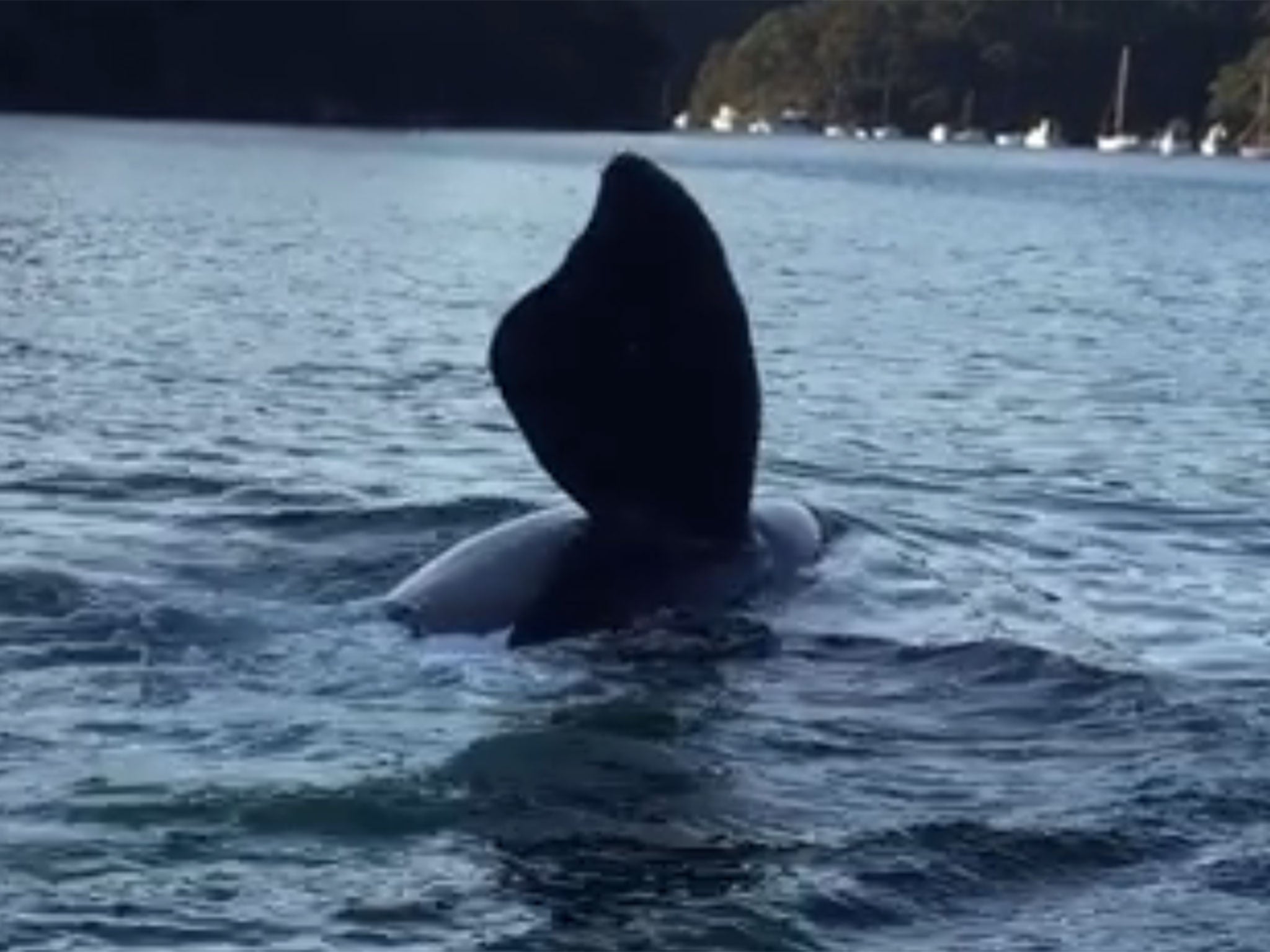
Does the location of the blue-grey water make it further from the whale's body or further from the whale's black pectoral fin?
the whale's black pectoral fin

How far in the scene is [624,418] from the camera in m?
14.1

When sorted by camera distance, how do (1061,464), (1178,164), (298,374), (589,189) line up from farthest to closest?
(1178,164) → (589,189) → (298,374) → (1061,464)

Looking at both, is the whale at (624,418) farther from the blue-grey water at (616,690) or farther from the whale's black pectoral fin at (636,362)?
the blue-grey water at (616,690)

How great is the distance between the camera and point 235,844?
1140cm

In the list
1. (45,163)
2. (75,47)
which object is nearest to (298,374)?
(45,163)

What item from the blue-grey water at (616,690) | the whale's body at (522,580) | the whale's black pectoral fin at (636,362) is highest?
the whale's black pectoral fin at (636,362)

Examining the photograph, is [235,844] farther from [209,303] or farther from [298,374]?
[209,303]

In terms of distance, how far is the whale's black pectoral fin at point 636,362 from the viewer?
46.2ft

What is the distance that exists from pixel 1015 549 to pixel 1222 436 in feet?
32.2

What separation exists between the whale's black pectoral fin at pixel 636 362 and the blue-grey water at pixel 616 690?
0.64 m

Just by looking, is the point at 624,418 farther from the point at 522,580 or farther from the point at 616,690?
the point at 616,690

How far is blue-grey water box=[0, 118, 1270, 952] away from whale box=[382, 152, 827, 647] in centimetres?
21

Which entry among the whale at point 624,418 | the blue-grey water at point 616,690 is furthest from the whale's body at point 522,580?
the blue-grey water at point 616,690

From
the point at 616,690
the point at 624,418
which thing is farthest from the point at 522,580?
the point at 616,690
